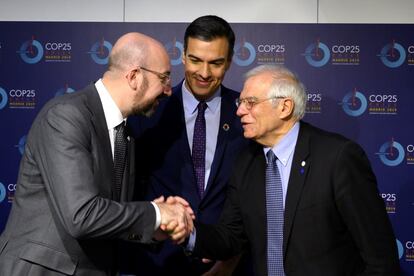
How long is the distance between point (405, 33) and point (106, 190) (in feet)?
8.96

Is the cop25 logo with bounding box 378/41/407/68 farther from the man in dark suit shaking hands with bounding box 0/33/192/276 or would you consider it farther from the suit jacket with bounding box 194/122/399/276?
the man in dark suit shaking hands with bounding box 0/33/192/276

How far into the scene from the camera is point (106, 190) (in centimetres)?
200

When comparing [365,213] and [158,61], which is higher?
[158,61]

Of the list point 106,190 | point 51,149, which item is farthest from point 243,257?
point 51,149

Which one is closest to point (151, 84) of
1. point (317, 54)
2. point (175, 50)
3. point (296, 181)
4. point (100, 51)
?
point (296, 181)

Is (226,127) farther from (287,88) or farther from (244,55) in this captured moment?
(244,55)

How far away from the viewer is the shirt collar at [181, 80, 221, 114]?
276 cm

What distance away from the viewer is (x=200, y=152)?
2.69 m

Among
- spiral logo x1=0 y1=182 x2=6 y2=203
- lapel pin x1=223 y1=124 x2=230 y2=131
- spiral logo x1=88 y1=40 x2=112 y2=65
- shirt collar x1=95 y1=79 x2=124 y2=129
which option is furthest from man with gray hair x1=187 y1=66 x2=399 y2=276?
spiral logo x1=0 y1=182 x2=6 y2=203

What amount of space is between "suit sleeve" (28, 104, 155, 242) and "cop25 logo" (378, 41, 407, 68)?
2.52 meters

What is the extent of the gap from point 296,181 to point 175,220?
0.53m

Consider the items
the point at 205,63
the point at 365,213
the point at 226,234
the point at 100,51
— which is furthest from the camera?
the point at 100,51

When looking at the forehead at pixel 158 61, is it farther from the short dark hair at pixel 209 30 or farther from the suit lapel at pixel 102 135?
the short dark hair at pixel 209 30

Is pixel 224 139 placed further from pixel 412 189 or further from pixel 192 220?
pixel 412 189
